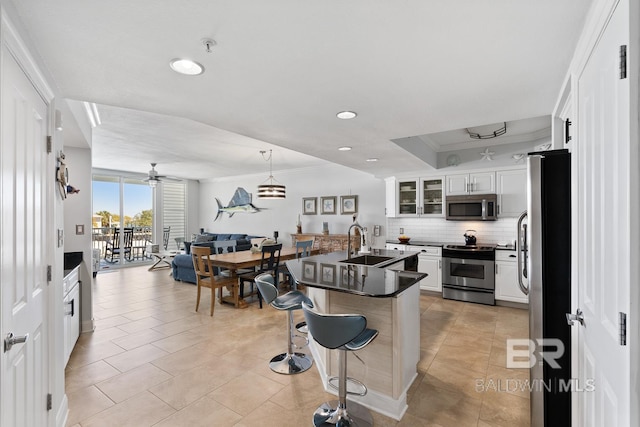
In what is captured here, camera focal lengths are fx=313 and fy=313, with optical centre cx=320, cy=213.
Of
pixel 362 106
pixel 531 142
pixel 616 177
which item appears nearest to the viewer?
pixel 616 177

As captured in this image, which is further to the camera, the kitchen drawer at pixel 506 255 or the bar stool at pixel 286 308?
the kitchen drawer at pixel 506 255

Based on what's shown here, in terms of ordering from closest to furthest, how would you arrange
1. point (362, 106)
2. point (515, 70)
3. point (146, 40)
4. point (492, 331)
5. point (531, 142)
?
point (146, 40) < point (515, 70) < point (362, 106) < point (492, 331) < point (531, 142)

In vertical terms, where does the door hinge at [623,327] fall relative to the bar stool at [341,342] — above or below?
above

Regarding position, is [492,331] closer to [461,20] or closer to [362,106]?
[362,106]

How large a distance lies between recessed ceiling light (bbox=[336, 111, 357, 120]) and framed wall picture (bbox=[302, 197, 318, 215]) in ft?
15.8

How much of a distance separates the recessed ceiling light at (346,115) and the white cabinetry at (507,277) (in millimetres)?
3494

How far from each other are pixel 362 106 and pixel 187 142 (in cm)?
366

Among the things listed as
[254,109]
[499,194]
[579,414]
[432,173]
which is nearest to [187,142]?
[254,109]

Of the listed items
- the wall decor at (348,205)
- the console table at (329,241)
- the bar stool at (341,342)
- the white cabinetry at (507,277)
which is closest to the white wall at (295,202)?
the wall decor at (348,205)

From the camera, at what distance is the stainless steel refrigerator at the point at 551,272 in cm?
171

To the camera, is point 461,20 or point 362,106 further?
point 362,106

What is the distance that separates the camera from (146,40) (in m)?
1.54

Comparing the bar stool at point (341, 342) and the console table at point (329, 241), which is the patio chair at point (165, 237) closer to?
the console table at point (329, 241)

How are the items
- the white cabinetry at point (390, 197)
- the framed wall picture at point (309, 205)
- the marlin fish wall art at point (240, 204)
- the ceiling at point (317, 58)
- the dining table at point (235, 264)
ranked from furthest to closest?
the marlin fish wall art at point (240, 204), the framed wall picture at point (309, 205), the white cabinetry at point (390, 197), the dining table at point (235, 264), the ceiling at point (317, 58)
